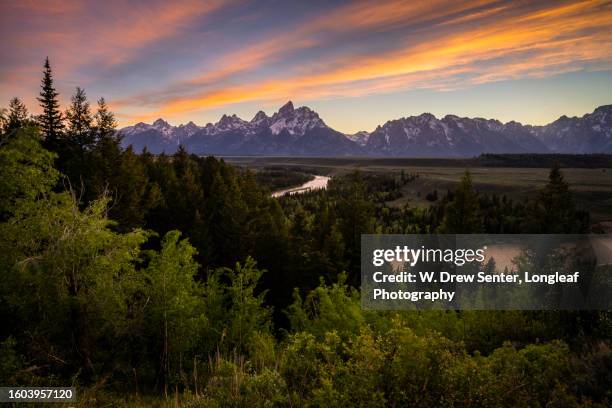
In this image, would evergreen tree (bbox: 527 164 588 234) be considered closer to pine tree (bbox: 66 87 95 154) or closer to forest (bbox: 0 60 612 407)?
forest (bbox: 0 60 612 407)

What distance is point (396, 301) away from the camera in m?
20.0

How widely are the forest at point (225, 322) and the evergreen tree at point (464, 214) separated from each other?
133 millimetres

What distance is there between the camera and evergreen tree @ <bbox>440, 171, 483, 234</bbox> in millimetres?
33844

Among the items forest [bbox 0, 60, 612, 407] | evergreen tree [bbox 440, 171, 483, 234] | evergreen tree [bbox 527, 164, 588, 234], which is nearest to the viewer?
forest [bbox 0, 60, 612, 407]

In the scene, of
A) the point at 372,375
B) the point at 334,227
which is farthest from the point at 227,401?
the point at 334,227

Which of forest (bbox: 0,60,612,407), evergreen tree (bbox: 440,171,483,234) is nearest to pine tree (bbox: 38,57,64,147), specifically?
forest (bbox: 0,60,612,407)

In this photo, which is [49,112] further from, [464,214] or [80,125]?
[464,214]

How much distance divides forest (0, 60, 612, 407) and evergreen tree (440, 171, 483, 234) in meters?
0.13

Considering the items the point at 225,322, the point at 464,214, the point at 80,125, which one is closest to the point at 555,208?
the point at 464,214

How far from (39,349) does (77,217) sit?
523 cm

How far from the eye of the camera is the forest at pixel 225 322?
6.40m

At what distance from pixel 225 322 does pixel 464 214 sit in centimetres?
2448

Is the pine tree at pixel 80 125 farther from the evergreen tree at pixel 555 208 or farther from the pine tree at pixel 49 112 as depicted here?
the evergreen tree at pixel 555 208

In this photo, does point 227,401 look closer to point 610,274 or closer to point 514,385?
point 514,385
